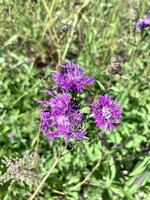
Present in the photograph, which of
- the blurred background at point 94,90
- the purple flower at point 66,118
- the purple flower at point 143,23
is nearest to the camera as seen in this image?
the purple flower at point 66,118

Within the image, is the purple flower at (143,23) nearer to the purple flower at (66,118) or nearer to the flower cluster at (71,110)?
the flower cluster at (71,110)

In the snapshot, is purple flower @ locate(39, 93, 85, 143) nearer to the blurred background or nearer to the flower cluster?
the flower cluster

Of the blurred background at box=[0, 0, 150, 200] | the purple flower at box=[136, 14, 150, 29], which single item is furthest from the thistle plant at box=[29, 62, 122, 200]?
the purple flower at box=[136, 14, 150, 29]

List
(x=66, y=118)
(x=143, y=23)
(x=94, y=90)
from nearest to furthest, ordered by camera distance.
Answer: (x=66, y=118)
(x=94, y=90)
(x=143, y=23)

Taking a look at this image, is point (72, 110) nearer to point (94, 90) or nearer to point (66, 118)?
→ point (66, 118)

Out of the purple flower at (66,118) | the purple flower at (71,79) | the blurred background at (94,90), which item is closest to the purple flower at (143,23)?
the blurred background at (94,90)

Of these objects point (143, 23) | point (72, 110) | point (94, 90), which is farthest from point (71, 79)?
point (143, 23)
